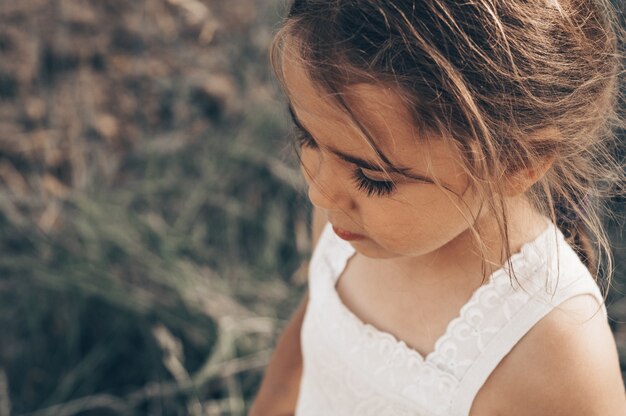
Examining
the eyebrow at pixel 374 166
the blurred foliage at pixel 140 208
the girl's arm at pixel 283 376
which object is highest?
the eyebrow at pixel 374 166

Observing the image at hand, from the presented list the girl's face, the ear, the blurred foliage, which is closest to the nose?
the girl's face

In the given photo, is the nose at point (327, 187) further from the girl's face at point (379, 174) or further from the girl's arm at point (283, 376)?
the girl's arm at point (283, 376)

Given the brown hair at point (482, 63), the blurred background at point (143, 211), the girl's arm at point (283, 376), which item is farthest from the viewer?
the blurred background at point (143, 211)

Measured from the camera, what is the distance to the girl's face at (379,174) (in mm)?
806

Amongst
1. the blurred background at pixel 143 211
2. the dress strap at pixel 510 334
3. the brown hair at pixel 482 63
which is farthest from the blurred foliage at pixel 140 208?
the dress strap at pixel 510 334

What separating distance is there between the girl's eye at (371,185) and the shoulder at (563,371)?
0.77 feet

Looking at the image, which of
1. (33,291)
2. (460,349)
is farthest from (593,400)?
(33,291)

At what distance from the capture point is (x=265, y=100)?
2490mm

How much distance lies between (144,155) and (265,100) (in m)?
0.42

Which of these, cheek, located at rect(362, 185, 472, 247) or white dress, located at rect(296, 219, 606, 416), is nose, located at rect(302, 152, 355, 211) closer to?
cheek, located at rect(362, 185, 472, 247)

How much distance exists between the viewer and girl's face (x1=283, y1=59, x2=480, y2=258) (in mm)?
806

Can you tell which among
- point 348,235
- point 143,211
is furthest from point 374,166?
point 143,211

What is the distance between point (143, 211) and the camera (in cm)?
226

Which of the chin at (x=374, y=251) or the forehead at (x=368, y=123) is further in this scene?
the chin at (x=374, y=251)
